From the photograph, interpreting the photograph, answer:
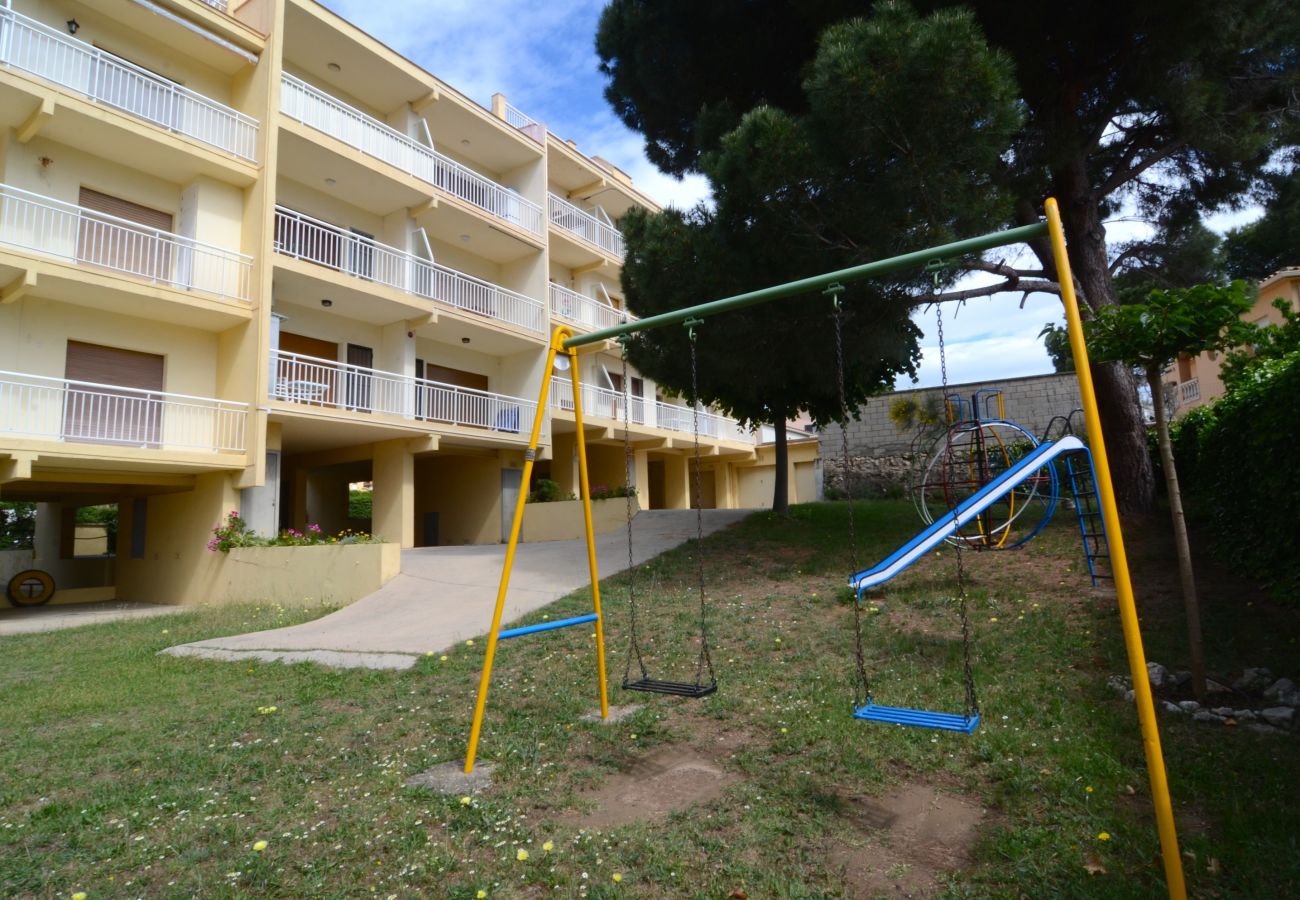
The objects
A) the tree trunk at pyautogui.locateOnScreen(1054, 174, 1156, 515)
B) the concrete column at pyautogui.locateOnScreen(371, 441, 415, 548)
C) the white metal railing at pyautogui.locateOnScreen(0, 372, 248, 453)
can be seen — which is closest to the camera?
the tree trunk at pyautogui.locateOnScreen(1054, 174, 1156, 515)

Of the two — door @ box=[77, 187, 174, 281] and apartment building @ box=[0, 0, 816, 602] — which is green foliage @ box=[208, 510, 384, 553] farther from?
door @ box=[77, 187, 174, 281]

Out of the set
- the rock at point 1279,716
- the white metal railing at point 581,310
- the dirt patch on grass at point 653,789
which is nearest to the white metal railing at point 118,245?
the white metal railing at point 581,310

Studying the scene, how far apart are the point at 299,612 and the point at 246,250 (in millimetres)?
7440

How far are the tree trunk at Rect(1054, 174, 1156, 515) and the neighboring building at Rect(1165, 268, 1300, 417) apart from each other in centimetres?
1113

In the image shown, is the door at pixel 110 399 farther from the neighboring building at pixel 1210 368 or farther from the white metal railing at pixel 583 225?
the neighboring building at pixel 1210 368

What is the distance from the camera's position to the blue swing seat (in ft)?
11.8

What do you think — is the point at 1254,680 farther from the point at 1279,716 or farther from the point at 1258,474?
the point at 1258,474

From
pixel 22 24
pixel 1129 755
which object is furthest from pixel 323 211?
pixel 1129 755

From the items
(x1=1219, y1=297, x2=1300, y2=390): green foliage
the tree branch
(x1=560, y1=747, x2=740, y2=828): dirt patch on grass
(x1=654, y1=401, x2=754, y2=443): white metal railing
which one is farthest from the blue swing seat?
(x1=654, y1=401, x2=754, y2=443): white metal railing

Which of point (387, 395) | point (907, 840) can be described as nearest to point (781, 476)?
point (387, 395)

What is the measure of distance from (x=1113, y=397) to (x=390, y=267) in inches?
555

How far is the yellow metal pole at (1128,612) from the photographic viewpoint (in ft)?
9.21

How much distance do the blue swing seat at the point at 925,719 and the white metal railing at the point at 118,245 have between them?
13.7 meters

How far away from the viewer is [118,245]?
13.0m
